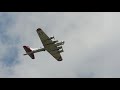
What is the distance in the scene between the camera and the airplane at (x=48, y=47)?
87062mm

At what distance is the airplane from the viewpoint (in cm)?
8706

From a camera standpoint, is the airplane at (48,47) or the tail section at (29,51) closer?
the airplane at (48,47)

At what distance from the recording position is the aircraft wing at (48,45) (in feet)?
283

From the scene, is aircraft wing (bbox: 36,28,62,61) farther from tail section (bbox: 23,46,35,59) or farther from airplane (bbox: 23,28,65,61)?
tail section (bbox: 23,46,35,59)

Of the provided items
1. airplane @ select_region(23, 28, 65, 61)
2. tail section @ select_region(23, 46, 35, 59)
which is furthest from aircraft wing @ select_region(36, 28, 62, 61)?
tail section @ select_region(23, 46, 35, 59)

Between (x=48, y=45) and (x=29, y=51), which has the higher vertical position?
(x=48, y=45)

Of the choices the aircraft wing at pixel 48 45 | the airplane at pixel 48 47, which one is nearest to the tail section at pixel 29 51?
the airplane at pixel 48 47

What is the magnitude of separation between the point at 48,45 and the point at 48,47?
64.4 inches

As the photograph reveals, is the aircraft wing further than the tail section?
No

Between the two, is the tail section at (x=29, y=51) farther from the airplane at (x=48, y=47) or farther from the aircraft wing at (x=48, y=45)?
the aircraft wing at (x=48, y=45)

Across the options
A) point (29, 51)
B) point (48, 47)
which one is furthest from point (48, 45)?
point (29, 51)

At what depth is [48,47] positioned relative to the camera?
305ft

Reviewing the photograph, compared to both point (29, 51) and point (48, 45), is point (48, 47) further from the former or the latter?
point (29, 51)
